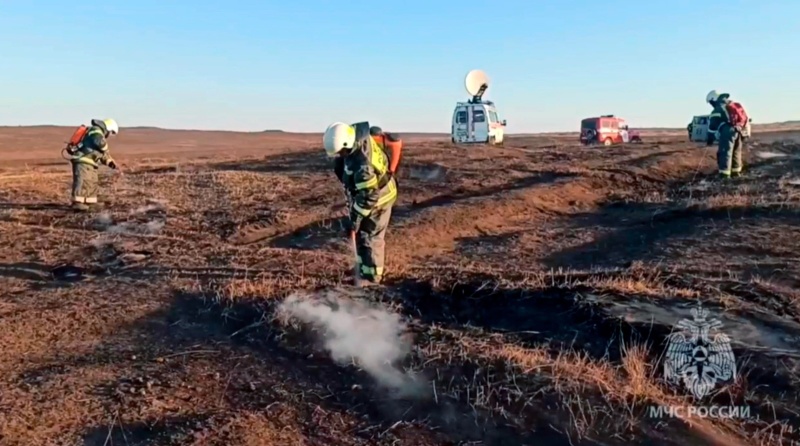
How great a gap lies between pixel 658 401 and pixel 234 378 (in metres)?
2.87

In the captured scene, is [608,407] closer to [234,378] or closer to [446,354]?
[446,354]

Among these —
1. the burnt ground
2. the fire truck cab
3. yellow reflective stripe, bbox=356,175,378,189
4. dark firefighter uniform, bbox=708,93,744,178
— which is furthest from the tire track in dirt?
the fire truck cab

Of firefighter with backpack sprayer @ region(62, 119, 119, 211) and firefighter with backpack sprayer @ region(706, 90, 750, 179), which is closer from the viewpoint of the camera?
firefighter with backpack sprayer @ region(62, 119, 119, 211)

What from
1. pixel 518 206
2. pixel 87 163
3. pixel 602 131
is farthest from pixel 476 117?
pixel 87 163

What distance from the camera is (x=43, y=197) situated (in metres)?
14.6

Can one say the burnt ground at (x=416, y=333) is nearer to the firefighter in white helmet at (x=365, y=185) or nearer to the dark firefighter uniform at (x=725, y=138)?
the firefighter in white helmet at (x=365, y=185)

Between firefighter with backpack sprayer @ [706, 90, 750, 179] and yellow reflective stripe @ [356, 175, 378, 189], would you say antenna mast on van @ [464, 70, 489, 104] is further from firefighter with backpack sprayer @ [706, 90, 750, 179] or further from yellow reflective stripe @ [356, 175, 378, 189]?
yellow reflective stripe @ [356, 175, 378, 189]

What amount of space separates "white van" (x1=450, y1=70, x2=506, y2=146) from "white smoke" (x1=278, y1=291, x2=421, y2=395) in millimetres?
23258

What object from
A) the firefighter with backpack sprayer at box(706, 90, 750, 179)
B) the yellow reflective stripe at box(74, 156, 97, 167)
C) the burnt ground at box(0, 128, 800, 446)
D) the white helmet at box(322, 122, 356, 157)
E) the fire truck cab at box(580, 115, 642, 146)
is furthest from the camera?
the fire truck cab at box(580, 115, 642, 146)

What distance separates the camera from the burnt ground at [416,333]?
4.42 metres

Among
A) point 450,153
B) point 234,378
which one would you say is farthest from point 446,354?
point 450,153

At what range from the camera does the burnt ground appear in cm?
442

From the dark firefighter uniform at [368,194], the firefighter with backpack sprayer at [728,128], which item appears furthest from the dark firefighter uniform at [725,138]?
the dark firefighter uniform at [368,194]

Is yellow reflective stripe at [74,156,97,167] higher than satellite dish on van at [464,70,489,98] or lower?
lower
